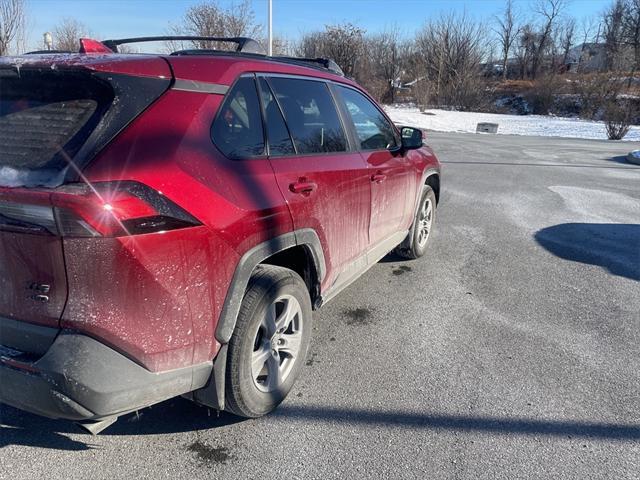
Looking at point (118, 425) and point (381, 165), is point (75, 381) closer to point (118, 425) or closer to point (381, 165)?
point (118, 425)

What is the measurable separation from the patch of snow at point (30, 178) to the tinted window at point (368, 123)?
2312 millimetres

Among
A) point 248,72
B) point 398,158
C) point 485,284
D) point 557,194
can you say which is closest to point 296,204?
point 248,72

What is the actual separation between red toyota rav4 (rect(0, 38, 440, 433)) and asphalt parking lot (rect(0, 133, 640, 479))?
0.33 m

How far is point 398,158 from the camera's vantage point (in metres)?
4.34

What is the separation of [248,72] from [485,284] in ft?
10.5

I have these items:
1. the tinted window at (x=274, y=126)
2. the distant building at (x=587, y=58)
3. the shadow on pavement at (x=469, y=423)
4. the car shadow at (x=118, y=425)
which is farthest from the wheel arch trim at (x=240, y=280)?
the distant building at (x=587, y=58)

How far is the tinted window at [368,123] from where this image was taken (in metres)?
→ 3.83

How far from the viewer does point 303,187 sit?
2.83 m

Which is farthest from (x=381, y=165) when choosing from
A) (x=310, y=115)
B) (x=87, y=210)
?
(x=87, y=210)

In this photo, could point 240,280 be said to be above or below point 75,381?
above

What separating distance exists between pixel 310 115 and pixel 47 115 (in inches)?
63.2

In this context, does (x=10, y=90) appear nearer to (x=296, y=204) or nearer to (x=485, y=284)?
(x=296, y=204)

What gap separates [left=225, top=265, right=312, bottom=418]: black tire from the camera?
8.08 feet

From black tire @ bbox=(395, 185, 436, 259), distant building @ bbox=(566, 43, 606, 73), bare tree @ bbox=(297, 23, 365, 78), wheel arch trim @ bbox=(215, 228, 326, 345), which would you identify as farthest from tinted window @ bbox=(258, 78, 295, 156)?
distant building @ bbox=(566, 43, 606, 73)
